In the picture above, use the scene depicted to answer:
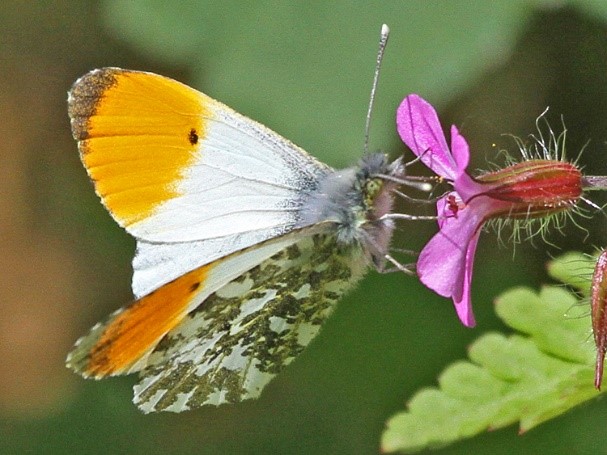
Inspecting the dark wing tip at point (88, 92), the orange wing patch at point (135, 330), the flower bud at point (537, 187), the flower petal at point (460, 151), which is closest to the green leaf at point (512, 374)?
the flower bud at point (537, 187)

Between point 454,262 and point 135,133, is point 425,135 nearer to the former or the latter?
point 454,262

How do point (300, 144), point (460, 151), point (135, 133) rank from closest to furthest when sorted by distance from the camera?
1. point (460, 151)
2. point (135, 133)
3. point (300, 144)

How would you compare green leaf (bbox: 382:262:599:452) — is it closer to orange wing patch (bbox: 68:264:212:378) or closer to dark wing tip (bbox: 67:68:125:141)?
orange wing patch (bbox: 68:264:212:378)

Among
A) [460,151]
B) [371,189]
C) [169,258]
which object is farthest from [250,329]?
[460,151]

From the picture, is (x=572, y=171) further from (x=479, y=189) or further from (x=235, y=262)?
(x=235, y=262)

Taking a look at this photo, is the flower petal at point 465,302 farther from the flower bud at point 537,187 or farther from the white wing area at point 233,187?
the white wing area at point 233,187

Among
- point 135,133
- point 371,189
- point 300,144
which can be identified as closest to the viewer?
point 371,189
